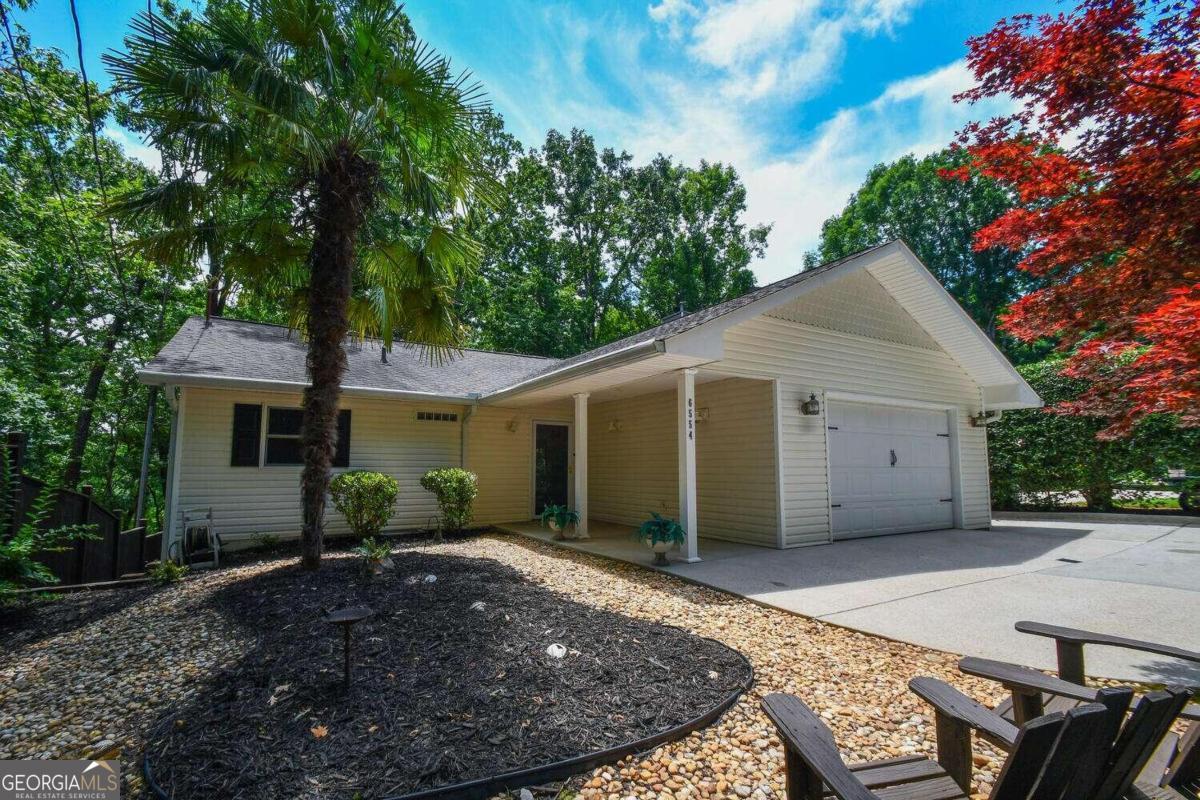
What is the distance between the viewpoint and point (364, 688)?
2.87 metres

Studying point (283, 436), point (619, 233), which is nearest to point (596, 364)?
point (283, 436)

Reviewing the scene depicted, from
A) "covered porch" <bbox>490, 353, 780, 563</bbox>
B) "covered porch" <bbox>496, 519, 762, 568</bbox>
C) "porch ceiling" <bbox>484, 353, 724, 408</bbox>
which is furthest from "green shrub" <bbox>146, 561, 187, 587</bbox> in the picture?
"porch ceiling" <bbox>484, 353, 724, 408</bbox>

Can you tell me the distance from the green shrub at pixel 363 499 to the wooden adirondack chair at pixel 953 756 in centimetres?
681

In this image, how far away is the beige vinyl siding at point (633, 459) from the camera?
30.7 ft

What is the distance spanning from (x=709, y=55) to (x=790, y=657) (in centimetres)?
781

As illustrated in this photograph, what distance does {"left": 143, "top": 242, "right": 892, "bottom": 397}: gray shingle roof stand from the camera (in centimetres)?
717

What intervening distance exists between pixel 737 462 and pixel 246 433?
7761mm

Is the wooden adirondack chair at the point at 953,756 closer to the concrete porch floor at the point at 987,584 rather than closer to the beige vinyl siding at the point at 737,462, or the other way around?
the concrete porch floor at the point at 987,584

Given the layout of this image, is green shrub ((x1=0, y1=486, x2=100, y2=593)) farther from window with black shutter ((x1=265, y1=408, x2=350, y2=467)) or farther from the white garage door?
the white garage door

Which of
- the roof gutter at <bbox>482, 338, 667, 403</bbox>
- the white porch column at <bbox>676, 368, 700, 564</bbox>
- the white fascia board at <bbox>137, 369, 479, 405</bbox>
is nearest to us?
the roof gutter at <bbox>482, 338, 667, 403</bbox>

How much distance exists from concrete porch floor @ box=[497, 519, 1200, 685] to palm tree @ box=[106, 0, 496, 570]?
180 inches

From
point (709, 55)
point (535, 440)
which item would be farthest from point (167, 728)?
point (709, 55)

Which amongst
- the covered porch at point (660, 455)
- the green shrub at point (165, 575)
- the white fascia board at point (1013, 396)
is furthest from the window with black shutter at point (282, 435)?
the white fascia board at point (1013, 396)

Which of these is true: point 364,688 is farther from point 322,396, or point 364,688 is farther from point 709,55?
point 709,55
